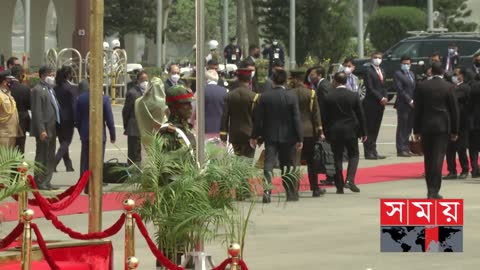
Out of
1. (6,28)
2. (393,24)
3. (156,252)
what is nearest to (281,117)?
(156,252)

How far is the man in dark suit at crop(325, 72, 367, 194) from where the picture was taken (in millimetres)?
21344

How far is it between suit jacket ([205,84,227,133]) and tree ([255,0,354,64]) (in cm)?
3942

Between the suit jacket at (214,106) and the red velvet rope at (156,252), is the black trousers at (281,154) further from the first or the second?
the red velvet rope at (156,252)

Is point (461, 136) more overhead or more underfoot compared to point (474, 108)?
more underfoot

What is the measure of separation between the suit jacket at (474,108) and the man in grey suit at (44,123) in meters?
6.46

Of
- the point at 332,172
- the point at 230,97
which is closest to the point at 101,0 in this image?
the point at 230,97

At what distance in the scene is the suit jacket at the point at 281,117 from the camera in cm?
1997

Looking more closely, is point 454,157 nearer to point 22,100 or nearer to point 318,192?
point 318,192

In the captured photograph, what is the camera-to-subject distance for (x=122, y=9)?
6825cm

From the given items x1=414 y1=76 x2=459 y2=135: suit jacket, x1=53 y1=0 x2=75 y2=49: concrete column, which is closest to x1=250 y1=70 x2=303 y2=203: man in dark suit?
x1=414 y1=76 x2=459 y2=135: suit jacket

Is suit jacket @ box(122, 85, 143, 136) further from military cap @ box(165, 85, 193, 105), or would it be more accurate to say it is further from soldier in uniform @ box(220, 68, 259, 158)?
military cap @ box(165, 85, 193, 105)

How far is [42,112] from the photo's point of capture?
2162 centimetres

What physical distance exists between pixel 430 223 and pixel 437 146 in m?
5.84

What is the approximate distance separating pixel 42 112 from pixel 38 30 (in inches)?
1592
